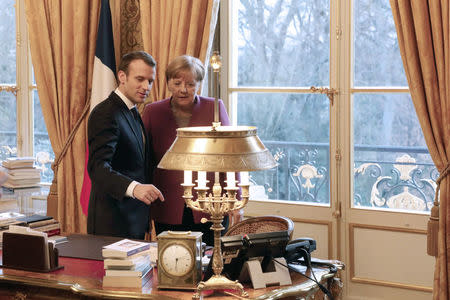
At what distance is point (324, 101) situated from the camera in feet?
15.5

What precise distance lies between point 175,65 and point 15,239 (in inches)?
51.4

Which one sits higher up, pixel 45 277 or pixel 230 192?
pixel 230 192

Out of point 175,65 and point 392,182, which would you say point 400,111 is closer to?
point 392,182

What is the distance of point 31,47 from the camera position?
18.2 feet

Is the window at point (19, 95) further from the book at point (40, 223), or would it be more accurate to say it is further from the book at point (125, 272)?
the book at point (125, 272)

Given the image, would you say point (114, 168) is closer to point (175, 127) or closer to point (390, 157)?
point (175, 127)

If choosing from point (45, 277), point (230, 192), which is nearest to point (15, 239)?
point (45, 277)

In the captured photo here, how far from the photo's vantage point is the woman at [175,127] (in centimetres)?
381

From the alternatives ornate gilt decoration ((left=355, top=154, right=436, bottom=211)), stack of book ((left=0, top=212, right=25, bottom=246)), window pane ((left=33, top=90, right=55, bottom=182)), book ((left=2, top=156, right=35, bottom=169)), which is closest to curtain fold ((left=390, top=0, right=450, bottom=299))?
ornate gilt decoration ((left=355, top=154, right=436, bottom=211))

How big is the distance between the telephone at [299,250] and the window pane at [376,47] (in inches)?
71.5

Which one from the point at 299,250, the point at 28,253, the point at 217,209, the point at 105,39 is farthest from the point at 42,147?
the point at 217,209

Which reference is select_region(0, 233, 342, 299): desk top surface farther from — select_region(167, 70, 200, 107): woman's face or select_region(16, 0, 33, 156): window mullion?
select_region(16, 0, 33, 156): window mullion

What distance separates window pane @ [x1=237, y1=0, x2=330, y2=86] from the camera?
4.72 m

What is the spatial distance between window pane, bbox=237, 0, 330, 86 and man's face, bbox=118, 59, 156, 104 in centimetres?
147
